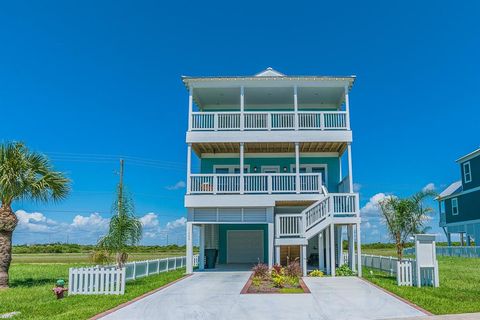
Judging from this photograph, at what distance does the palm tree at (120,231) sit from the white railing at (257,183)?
5.17 meters

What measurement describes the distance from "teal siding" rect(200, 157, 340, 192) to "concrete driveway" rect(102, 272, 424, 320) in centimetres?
995

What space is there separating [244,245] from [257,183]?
5.62 m

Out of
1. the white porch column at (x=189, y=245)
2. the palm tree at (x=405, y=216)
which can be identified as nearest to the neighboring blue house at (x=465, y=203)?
the palm tree at (x=405, y=216)

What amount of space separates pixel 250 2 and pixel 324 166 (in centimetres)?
1028

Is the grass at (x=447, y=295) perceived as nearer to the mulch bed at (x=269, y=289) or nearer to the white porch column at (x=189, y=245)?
the mulch bed at (x=269, y=289)

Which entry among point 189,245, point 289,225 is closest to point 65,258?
point 189,245

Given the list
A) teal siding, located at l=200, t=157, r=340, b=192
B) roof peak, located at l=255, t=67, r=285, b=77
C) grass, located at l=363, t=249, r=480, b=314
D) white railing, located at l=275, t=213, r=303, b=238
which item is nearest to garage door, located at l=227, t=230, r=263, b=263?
teal siding, located at l=200, t=157, r=340, b=192

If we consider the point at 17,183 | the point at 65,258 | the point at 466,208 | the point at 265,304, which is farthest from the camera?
the point at 65,258

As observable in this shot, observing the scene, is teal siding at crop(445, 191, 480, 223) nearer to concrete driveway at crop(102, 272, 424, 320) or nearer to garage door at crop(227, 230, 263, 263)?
garage door at crop(227, 230, 263, 263)

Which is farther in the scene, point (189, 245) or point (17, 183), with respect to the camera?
point (189, 245)

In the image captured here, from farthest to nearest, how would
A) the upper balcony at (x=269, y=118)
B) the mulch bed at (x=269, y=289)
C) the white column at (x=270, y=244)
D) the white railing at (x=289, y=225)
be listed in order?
the upper balcony at (x=269, y=118)
the white column at (x=270, y=244)
the white railing at (x=289, y=225)
the mulch bed at (x=269, y=289)

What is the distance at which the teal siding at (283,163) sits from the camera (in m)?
23.6

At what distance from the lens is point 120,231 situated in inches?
590

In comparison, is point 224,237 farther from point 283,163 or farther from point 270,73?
point 270,73
